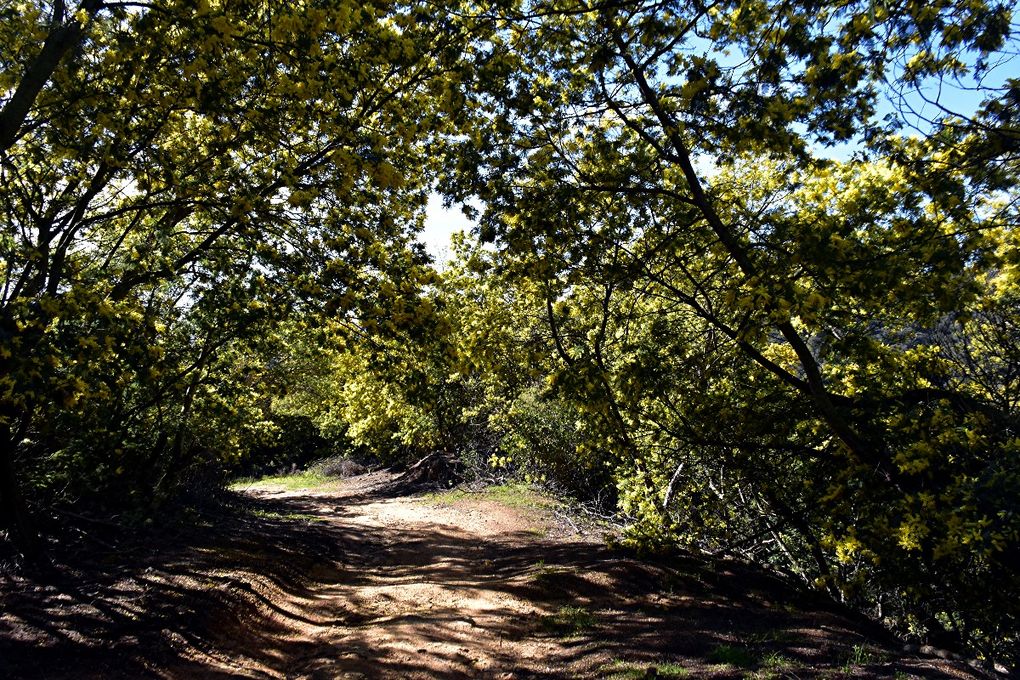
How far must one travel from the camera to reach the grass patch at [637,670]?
4512 millimetres

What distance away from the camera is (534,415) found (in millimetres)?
13797

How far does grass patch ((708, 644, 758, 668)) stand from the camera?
4.59 meters

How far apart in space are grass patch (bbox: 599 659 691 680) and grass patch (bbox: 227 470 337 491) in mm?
18813

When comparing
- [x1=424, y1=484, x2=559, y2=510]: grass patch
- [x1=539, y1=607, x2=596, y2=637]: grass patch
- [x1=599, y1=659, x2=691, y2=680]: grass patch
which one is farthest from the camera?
[x1=424, y1=484, x2=559, y2=510]: grass patch

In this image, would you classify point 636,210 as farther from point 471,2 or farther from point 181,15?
point 181,15

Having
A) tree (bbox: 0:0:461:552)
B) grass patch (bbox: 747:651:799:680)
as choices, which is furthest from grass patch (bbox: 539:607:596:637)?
tree (bbox: 0:0:461:552)

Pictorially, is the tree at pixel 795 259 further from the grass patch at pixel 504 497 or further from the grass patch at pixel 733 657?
the grass patch at pixel 504 497

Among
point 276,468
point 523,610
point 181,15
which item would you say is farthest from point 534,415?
point 276,468

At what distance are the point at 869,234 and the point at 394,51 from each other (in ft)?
14.3

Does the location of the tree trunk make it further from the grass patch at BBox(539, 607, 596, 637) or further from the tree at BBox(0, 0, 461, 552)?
the grass patch at BBox(539, 607, 596, 637)

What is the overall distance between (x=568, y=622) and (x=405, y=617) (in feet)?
5.71

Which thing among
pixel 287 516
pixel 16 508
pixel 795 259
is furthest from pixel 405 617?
pixel 287 516

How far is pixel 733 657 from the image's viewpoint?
15.4ft

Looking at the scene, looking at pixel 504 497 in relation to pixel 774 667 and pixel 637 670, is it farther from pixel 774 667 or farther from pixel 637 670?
pixel 774 667
